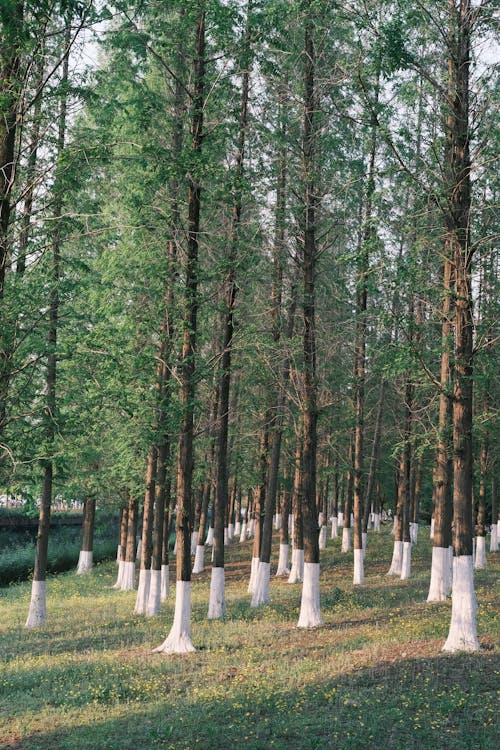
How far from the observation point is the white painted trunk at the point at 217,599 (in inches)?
768

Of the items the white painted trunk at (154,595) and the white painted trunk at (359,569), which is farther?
the white painted trunk at (359,569)

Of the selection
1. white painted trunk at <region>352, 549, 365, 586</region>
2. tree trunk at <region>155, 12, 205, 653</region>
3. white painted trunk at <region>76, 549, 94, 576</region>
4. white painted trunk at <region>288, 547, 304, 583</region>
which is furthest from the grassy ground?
white painted trunk at <region>76, 549, 94, 576</region>

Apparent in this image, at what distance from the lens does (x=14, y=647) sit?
17.7m

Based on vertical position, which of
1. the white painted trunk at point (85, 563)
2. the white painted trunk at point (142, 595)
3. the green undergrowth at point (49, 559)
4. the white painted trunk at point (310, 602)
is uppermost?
the white painted trunk at point (310, 602)

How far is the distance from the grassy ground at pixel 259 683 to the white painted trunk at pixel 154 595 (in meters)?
0.35

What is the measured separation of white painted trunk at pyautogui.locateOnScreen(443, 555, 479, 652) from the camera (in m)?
13.1

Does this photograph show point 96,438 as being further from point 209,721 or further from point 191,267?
point 209,721

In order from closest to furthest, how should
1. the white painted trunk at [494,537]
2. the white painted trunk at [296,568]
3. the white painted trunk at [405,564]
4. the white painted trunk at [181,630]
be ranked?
1. the white painted trunk at [181,630]
2. the white painted trunk at [405,564]
3. the white painted trunk at [296,568]
4. the white painted trunk at [494,537]

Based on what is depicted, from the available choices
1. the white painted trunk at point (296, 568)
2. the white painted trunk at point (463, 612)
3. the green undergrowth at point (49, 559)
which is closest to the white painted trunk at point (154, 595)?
the white painted trunk at point (296, 568)

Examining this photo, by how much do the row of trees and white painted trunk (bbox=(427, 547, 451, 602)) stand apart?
0.08 metres

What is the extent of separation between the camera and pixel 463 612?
13234 millimetres

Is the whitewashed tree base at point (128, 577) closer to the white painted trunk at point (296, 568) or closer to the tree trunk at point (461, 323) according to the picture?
the white painted trunk at point (296, 568)

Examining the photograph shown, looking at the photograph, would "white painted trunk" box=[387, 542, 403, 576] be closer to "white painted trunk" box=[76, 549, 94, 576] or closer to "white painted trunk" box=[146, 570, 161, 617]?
"white painted trunk" box=[146, 570, 161, 617]

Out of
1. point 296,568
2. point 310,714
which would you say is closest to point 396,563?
point 296,568
